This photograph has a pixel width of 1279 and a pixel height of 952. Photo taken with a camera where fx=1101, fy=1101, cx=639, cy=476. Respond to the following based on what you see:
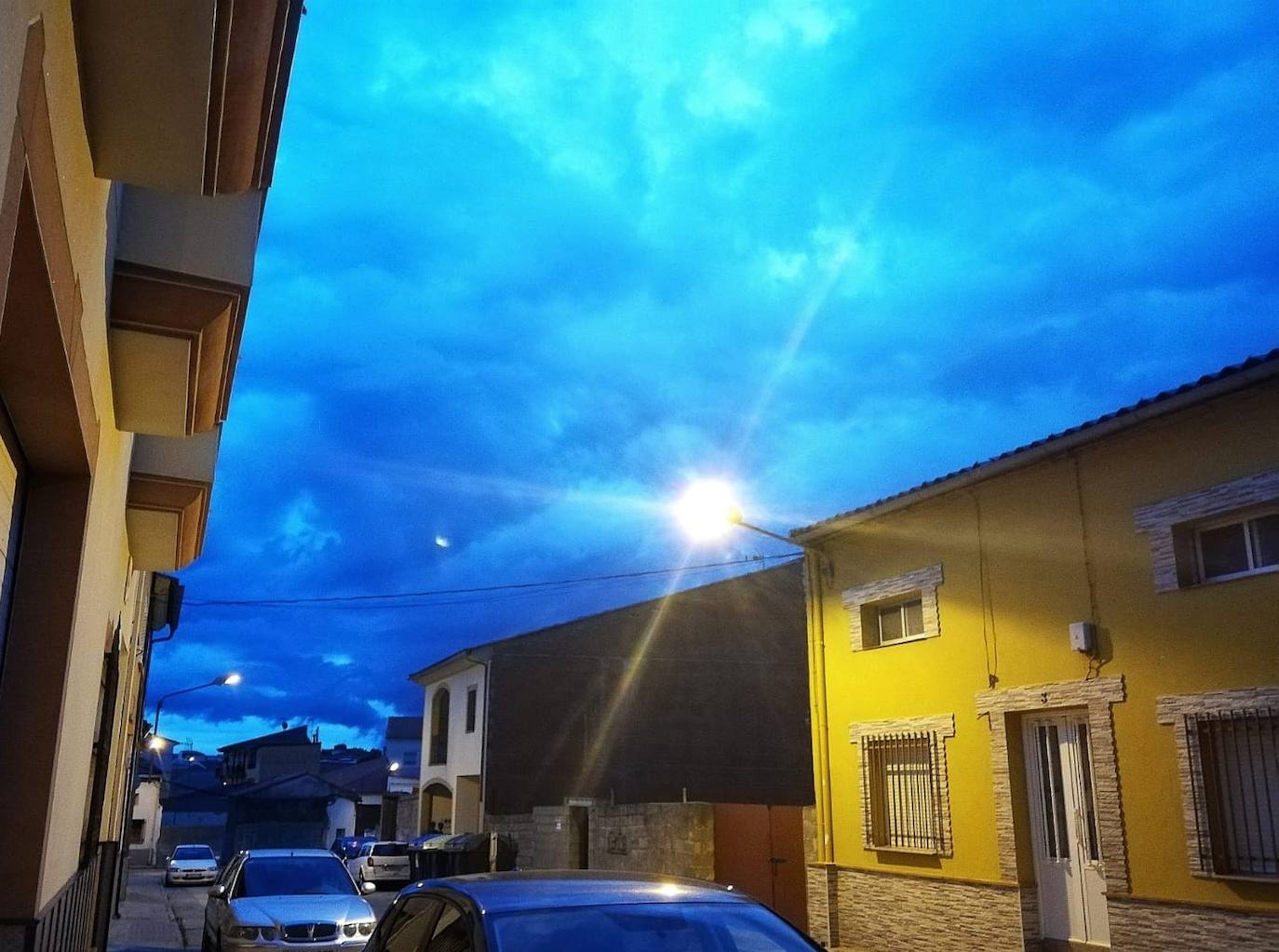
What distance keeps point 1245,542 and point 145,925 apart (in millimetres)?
20083

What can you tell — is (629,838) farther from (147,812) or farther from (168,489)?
(147,812)

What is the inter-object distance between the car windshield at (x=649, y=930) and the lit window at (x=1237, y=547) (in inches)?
307

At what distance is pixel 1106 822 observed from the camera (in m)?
11.5

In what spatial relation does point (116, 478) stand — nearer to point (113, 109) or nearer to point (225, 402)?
point (225, 402)

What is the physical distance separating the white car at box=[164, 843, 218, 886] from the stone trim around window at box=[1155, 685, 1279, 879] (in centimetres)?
3378

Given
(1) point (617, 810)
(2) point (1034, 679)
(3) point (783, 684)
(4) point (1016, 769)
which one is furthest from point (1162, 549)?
(3) point (783, 684)

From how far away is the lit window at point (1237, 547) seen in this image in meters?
10.5

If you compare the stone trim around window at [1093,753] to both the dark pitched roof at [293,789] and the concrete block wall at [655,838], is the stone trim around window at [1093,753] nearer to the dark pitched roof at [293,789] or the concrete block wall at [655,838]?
the concrete block wall at [655,838]

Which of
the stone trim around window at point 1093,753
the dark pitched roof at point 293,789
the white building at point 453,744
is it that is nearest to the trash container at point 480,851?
the white building at point 453,744

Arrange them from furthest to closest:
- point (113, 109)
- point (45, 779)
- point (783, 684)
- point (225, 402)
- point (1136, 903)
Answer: point (783, 684)
point (1136, 903)
point (225, 402)
point (45, 779)
point (113, 109)

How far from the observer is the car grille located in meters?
11.6

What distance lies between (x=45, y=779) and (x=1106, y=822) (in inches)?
406

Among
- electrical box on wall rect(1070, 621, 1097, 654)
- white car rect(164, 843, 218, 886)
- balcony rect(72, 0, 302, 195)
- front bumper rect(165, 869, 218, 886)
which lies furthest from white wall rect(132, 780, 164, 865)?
balcony rect(72, 0, 302, 195)

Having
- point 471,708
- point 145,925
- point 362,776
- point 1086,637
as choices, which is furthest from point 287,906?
point 362,776
